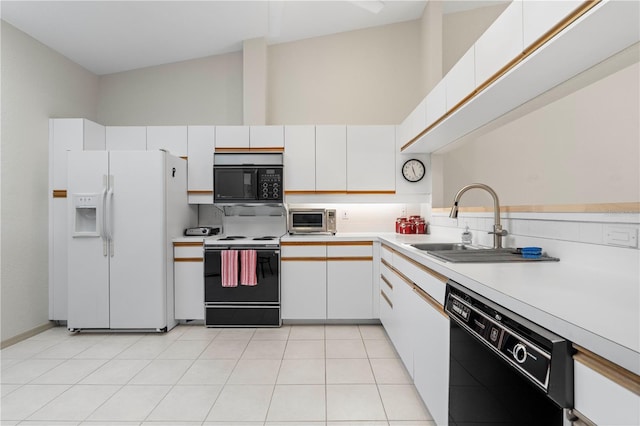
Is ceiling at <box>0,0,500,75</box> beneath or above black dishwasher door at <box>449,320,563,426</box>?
above

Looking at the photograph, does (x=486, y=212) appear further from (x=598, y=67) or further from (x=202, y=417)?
(x=202, y=417)

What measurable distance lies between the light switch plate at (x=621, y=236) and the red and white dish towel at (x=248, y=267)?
2.69 meters

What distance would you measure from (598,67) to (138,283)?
12.1 feet

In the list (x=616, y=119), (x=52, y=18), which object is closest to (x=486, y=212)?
(x=616, y=119)

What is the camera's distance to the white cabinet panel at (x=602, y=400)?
568mm

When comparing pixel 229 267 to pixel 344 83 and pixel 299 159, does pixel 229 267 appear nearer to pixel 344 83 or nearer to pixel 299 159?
pixel 299 159

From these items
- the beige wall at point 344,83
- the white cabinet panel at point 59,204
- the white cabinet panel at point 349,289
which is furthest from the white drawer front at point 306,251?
the white cabinet panel at point 59,204

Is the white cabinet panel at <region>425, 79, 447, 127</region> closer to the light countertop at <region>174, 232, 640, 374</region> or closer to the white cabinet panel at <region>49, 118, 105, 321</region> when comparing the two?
the light countertop at <region>174, 232, 640, 374</region>

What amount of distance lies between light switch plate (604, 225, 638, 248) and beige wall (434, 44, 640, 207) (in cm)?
53

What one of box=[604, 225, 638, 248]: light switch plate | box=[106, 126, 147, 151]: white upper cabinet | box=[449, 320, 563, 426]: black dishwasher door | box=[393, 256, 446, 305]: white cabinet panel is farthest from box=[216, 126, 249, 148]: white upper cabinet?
box=[604, 225, 638, 248]: light switch plate

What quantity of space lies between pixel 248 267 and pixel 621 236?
9.13 feet

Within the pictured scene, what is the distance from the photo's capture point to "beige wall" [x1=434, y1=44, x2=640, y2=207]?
1.67m

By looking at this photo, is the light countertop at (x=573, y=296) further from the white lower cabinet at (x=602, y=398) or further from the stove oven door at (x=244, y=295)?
the stove oven door at (x=244, y=295)

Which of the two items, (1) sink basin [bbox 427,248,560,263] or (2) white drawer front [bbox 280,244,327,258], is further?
(2) white drawer front [bbox 280,244,327,258]
